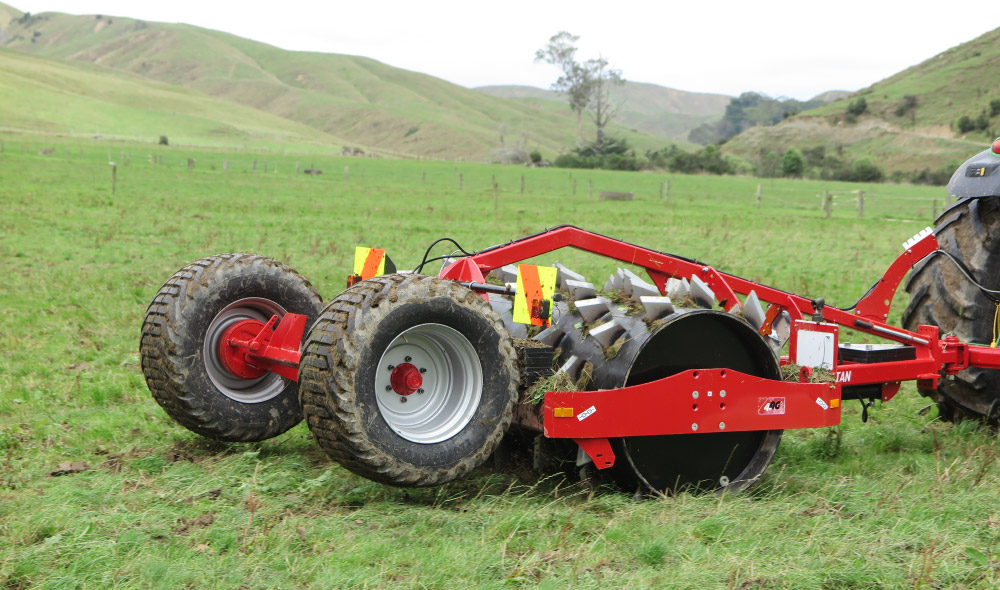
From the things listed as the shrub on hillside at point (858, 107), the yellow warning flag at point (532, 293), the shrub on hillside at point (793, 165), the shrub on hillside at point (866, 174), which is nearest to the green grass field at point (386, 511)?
the yellow warning flag at point (532, 293)

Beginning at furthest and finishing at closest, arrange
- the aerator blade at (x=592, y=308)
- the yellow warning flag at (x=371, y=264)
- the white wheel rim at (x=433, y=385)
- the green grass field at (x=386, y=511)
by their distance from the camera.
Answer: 1. the yellow warning flag at (x=371, y=264)
2. the aerator blade at (x=592, y=308)
3. the white wheel rim at (x=433, y=385)
4. the green grass field at (x=386, y=511)

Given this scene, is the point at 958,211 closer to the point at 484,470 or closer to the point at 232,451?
the point at 484,470

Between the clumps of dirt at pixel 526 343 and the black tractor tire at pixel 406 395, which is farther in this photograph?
the clumps of dirt at pixel 526 343

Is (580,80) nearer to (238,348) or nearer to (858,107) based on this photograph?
(858,107)

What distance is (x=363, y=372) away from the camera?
4.07 meters

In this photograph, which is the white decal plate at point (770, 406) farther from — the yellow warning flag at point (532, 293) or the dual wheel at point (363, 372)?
the dual wheel at point (363, 372)

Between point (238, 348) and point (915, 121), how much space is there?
97.0 metres

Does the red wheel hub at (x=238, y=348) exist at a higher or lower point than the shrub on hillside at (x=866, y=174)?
lower

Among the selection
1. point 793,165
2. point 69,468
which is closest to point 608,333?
point 69,468

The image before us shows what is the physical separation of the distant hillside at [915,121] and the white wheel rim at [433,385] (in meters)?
73.3

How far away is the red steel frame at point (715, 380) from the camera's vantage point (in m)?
4.47

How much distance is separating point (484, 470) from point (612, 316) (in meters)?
1.17

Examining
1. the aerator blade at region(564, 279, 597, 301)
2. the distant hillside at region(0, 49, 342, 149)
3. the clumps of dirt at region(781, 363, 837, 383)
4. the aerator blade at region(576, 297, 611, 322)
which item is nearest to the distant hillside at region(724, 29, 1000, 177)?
the distant hillside at region(0, 49, 342, 149)

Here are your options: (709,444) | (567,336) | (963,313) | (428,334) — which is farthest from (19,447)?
(963,313)
